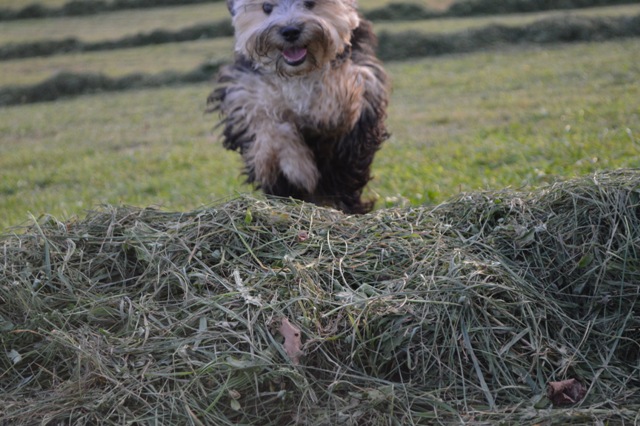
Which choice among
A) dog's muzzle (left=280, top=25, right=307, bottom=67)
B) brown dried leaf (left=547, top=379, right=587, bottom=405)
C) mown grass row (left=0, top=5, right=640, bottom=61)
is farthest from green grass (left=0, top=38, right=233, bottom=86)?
brown dried leaf (left=547, top=379, right=587, bottom=405)

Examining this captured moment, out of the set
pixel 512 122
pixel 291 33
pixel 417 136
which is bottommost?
pixel 417 136

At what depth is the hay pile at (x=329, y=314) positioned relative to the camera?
9.07 feet

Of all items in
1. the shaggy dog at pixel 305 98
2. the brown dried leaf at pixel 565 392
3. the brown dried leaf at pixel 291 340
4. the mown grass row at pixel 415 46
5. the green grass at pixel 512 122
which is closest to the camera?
the brown dried leaf at pixel 565 392

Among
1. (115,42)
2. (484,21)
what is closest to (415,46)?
(484,21)

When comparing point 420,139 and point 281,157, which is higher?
point 281,157

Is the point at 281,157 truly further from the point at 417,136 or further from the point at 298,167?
the point at 417,136

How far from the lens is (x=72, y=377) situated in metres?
2.93

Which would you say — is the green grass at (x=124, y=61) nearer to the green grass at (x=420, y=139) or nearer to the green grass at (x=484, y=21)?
the green grass at (x=420, y=139)

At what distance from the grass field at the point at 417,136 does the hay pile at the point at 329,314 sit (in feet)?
3.64

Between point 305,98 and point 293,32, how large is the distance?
45 centimetres

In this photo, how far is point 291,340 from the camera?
2918 millimetres

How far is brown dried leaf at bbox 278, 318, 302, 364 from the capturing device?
2.88 m

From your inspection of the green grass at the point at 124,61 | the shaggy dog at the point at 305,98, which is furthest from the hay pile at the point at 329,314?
the green grass at the point at 124,61

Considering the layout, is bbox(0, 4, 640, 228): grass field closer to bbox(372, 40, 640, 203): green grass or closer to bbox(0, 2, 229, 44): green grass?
bbox(372, 40, 640, 203): green grass
